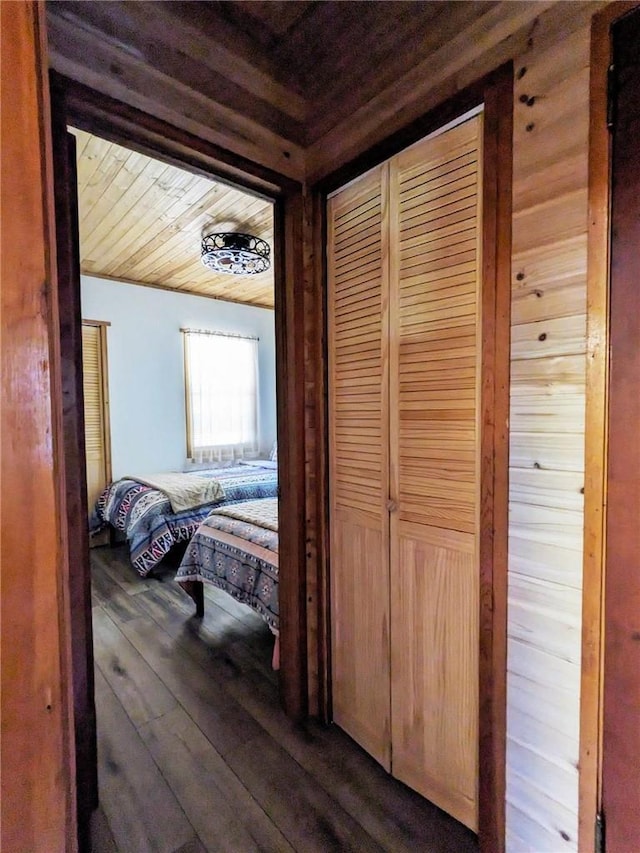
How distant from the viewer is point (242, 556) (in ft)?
7.25

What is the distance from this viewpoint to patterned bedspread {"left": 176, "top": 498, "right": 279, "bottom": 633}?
2.03 m

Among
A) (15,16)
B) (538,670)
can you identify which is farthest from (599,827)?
(15,16)

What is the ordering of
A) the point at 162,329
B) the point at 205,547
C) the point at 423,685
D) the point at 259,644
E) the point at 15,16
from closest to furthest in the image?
the point at 15,16, the point at 423,685, the point at 259,644, the point at 205,547, the point at 162,329

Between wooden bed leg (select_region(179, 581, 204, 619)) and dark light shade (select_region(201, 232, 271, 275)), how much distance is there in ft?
8.37

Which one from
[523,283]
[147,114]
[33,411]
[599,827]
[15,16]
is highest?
[147,114]

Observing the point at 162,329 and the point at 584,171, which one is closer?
the point at 584,171

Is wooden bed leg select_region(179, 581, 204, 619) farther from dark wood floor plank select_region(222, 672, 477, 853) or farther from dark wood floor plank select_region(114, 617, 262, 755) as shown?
dark wood floor plank select_region(222, 672, 477, 853)

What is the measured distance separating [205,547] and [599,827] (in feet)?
6.93

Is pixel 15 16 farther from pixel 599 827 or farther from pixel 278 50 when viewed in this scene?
pixel 599 827

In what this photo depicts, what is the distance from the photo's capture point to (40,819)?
46cm

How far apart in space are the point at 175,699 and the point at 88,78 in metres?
2.40

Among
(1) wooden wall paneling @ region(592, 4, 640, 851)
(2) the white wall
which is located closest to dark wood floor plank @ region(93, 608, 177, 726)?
(1) wooden wall paneling @ region(592, 4, 640, 851)

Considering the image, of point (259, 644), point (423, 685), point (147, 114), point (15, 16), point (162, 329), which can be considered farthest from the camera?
point (162, 329)

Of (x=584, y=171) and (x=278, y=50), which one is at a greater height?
(x=278, y=50)
